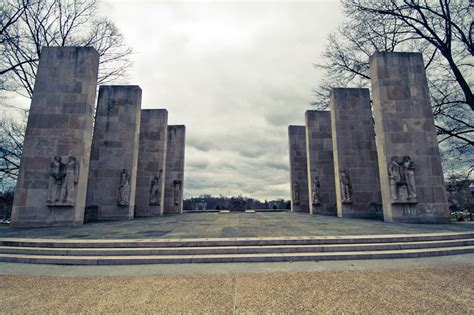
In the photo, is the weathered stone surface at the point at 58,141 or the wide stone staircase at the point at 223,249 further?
the weathered stone surface at the point at 58,141

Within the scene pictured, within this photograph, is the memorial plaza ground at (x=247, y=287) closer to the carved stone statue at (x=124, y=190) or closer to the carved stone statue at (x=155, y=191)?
the carved stone statue at (x=124, y=190)

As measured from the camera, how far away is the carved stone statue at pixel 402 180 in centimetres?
1102

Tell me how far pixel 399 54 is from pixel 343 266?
43.4 ft

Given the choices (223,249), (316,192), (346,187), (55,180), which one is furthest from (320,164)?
(55,180)

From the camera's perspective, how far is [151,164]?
1847 cm

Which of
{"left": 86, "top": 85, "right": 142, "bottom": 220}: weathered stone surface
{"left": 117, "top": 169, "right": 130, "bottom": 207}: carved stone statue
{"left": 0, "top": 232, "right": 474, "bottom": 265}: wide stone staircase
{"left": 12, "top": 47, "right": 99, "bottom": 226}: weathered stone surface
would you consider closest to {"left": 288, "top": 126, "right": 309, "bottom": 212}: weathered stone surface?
{"left": 86, "top": 85, "right": 142, "bottom": 220}: weathered stone surface

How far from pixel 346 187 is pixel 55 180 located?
16482mm

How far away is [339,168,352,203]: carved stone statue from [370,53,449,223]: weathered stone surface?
113 inches

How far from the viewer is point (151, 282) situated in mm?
4172

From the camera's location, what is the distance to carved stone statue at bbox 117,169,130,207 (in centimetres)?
1432

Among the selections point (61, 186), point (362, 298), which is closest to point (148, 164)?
point (61, 186)

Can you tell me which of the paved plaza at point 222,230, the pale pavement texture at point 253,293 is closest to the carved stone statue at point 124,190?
the paved plaza at point 222,230

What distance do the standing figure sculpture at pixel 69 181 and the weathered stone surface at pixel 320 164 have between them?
16.1 meters

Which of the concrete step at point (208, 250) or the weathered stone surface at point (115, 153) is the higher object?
the weathered stone surface at point (115, 153)
